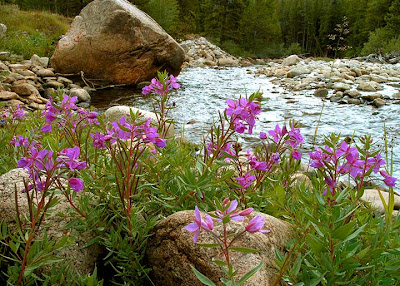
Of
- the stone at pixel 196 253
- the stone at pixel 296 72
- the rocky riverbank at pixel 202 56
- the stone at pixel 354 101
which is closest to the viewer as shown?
the stone at pixel 196 253

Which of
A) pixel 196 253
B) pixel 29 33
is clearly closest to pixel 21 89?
pixel 196 253

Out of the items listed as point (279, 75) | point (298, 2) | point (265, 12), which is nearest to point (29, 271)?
point (279, 75)

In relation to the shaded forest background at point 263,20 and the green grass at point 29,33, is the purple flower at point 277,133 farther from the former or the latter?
the shaded forest background at point 263,20

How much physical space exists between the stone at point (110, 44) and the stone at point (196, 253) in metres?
9.75

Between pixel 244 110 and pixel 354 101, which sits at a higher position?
pixel 244 110

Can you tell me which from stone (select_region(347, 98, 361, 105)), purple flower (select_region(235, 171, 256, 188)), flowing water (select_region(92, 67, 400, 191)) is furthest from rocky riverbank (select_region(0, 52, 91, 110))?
stone (select_region(347, 98, 361, 105))

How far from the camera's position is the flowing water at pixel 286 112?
21.0ft

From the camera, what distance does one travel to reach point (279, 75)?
50.5 feet

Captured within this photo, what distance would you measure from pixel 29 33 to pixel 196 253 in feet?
58.0

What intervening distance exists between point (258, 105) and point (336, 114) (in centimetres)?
719

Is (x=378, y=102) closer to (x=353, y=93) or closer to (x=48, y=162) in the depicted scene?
(x=353, y=93)

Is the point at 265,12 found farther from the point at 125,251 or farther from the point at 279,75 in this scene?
the point at 125,251

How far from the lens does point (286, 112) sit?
812 centimetres

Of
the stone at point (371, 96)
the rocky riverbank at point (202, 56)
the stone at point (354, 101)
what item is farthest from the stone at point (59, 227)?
the rocky riverbank at point (202, 56)
